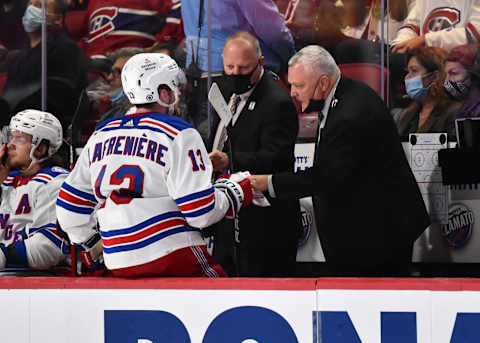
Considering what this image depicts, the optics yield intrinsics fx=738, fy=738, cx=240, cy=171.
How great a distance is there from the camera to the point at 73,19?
15.4 ft

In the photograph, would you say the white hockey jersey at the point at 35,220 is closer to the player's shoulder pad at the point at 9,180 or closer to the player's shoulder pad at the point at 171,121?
the player's shoulder pad at the point at 9,180

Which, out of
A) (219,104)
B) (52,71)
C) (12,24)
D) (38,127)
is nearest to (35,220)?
(38,127)

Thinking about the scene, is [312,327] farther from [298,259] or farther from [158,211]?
[298,259]

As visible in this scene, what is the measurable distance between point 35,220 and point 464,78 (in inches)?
98.3

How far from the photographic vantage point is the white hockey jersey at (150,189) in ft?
8.28

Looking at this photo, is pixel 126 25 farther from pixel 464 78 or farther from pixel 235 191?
pixel 235 191

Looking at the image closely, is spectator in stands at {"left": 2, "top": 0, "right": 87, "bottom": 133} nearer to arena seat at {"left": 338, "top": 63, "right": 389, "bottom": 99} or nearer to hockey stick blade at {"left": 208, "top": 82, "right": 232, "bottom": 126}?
hockey stick blade at {"left": 208, "top": 82, "right": 232, "bottom": 126}

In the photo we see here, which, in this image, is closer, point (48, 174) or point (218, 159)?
point (48, 174)

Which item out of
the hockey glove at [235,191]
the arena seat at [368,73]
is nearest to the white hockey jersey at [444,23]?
the arena seat at [368,73]

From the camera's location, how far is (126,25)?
462cm

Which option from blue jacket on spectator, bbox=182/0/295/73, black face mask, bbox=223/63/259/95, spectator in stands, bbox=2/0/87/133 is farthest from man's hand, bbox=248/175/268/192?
spectator in stands, bbox=2/0/87/133

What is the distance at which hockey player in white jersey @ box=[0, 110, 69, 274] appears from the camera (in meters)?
3.16

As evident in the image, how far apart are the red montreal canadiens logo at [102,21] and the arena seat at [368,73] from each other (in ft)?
4.82

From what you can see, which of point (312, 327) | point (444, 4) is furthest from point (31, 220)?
point (444, 4)
